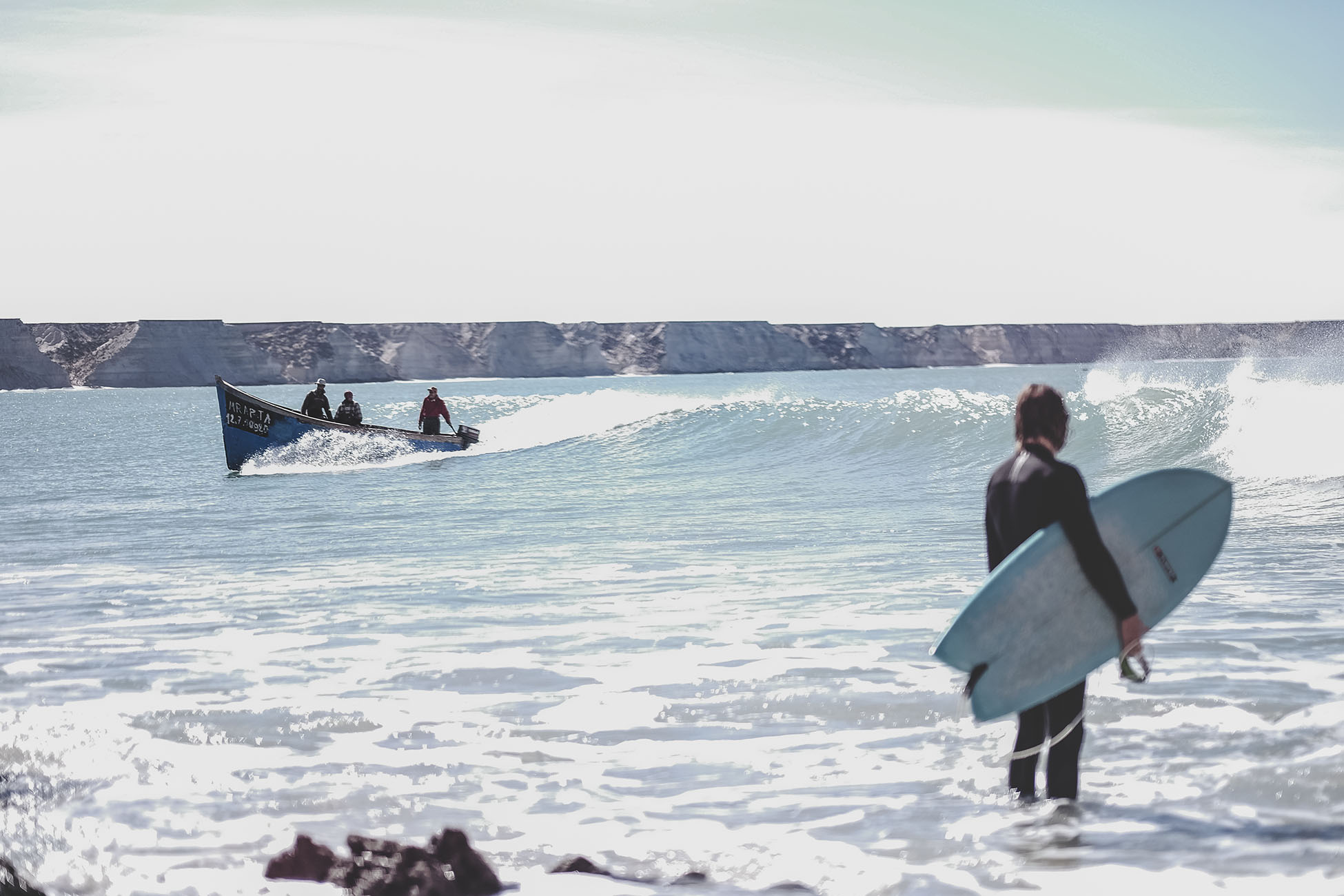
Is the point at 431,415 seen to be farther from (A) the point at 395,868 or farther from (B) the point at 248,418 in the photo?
(A) the point at 395,868

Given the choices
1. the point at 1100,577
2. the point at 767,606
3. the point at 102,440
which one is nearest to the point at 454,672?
the point at 767,606

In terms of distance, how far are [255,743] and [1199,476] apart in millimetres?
4015

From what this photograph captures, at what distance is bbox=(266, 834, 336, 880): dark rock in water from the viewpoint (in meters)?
3.83

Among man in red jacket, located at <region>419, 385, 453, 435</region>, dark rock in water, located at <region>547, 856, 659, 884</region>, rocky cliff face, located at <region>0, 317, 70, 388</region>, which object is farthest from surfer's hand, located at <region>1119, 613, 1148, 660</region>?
rocky cliff face, located at <region>0, 317, 70, 388</region>

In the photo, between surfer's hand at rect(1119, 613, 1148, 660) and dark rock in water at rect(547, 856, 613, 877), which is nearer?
dark rock in water at rect(547, 856, 613, 877)

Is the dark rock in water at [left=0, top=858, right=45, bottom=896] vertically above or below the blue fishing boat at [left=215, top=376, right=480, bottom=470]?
below

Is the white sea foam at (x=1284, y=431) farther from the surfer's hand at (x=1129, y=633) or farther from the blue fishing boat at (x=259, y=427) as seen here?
the blue fishing boat at (x=259, y=427)

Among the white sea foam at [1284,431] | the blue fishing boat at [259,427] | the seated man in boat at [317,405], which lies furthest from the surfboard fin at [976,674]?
the seated man in boat at [317,405]

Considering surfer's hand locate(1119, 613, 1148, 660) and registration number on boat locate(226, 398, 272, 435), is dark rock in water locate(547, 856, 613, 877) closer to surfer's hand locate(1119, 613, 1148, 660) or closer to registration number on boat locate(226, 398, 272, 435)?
surfer's hand locate(1119, 613, 1148, 660)

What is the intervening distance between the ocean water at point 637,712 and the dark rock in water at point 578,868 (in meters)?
0.06

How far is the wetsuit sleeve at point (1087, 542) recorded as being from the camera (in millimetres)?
4043

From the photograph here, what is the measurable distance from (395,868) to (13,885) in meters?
1.04

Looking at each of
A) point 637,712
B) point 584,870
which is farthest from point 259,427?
point 584,870

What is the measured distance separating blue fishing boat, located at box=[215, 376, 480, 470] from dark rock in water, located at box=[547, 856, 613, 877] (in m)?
22.9
